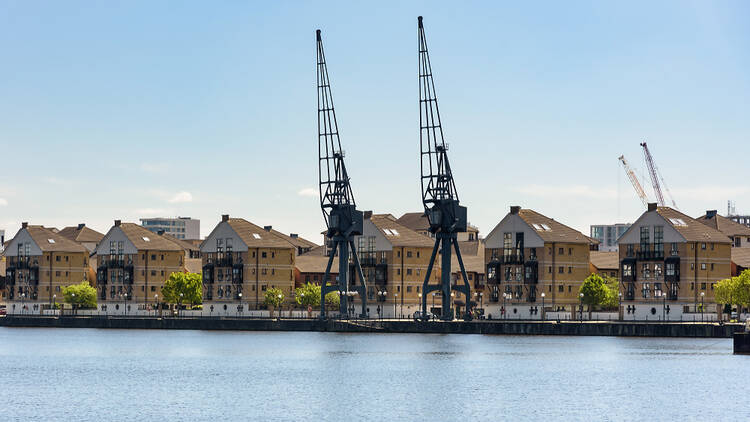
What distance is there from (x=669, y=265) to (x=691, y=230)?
5.11 metres

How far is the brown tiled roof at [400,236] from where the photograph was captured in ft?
611

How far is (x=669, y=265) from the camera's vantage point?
158875 millimetres

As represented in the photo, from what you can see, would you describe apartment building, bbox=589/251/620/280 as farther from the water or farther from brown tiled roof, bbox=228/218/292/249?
the water

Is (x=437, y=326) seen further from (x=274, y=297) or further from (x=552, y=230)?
(x=274, y=297)

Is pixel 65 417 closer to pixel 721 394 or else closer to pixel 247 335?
pixel 721 394

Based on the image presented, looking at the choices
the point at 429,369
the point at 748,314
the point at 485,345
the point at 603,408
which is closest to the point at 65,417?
the point at 603,408

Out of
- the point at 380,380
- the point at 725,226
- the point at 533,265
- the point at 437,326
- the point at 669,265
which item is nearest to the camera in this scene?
the point at 380,380

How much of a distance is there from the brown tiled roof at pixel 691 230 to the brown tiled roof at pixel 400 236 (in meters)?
38.0

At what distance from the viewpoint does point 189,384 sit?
301 feet

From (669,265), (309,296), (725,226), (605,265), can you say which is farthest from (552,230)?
(309,296)

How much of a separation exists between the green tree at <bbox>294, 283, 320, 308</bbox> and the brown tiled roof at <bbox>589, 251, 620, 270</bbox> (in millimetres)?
39658

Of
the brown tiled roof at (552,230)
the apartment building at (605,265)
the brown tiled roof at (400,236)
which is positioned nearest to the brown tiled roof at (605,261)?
the apartment building at (605,265)

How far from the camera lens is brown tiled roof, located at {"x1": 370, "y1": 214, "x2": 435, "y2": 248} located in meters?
186

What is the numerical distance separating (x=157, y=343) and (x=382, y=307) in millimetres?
48019
